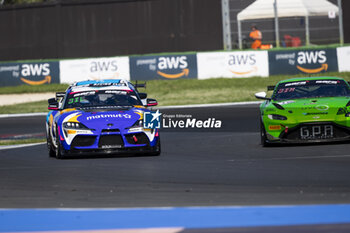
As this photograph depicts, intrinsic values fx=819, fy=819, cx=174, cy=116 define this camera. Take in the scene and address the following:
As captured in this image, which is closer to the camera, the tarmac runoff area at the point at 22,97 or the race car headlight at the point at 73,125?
the race car headlight at the point at 73,125

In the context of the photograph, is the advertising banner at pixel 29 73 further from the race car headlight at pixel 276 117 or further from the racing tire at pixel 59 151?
the race car headlight at pixel 276 117

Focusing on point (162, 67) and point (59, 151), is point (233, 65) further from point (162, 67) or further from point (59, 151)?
point (59, 151)

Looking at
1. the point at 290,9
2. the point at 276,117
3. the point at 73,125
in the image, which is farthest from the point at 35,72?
the point at 276,117

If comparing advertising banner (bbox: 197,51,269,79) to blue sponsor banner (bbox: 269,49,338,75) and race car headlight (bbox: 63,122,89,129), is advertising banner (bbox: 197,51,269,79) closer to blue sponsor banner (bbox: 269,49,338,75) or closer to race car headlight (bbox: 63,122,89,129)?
blue sponsor banner (bbox: 269,49,338,75)

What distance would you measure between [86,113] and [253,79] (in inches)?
765

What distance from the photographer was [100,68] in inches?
1246

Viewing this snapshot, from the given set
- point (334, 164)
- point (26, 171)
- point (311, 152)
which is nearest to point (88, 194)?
point (26, 171)

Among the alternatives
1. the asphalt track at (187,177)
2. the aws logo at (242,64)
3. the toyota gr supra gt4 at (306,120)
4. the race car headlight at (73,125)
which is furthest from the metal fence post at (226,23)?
the race car headlight at (73,125)

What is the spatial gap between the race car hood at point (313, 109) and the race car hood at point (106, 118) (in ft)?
8.00

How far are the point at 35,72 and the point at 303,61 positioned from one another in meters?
10.7

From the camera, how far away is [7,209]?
845cm

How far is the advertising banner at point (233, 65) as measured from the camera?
3173 centimetres

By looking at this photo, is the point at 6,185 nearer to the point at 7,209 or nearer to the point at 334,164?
the point at 7,209

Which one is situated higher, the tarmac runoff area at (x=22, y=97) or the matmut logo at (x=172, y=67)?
the matmut logo at (x=172, y=67)
